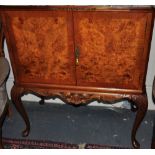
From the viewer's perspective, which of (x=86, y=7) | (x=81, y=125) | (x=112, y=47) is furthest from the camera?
(x=81, y=125)

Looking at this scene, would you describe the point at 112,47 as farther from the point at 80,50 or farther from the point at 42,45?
the point at 42,45

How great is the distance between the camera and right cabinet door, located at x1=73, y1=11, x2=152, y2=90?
1346 mm

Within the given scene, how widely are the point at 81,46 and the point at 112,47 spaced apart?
0.53 feet

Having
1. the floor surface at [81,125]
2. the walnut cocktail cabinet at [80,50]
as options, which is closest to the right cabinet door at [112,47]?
the walnut cocktail cabinet at [80,50]

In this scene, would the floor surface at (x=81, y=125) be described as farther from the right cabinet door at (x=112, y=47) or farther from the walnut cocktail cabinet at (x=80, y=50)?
Answer: the right cabinet door at (x=112, y=47)

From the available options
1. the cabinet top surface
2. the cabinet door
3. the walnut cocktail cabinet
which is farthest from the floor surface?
the cabinet top surface

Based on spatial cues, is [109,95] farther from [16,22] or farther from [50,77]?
[16,22]

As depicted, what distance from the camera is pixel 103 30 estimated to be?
1.39 meters

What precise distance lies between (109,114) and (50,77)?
73 centimetres

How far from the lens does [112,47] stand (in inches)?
56.4

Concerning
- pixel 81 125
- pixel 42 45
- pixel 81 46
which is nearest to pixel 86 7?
pixel 81 46

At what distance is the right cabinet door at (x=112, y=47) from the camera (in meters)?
1.35

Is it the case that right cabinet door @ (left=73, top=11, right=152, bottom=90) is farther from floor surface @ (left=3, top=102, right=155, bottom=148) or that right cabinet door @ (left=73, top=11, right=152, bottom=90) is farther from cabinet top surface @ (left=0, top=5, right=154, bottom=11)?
floor surface @ (left=3, top=102, right=155, bottom=148)
